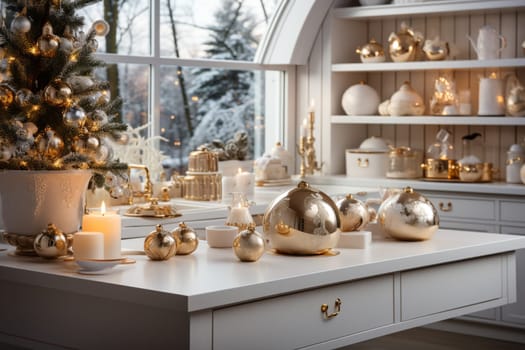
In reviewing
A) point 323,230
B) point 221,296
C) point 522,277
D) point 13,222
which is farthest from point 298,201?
point 522,277

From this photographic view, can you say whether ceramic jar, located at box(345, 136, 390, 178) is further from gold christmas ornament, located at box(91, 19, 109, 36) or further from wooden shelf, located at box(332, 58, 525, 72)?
gold christmas ornament, located at box(91, 19, 109, 36)

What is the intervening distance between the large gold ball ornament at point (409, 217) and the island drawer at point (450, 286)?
0.49 ft

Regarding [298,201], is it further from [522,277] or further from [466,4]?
[466,4]

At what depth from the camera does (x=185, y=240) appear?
260 centimetres

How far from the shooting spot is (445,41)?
5.78 meters

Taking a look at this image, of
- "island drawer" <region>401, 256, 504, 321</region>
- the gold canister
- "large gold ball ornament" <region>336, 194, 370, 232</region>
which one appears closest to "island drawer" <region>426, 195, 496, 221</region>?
the gold canister

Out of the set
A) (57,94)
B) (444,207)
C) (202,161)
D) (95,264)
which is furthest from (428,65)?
(95,264)

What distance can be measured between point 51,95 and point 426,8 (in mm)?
3369

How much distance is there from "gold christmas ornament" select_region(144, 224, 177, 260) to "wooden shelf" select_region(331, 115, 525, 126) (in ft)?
10.5

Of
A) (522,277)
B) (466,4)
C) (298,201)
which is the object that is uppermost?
(466,4)

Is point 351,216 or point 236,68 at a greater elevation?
point 236,68

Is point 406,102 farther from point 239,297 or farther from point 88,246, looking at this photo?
point 239,297

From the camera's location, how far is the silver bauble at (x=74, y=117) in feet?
8.73

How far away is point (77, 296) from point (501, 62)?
3560 mm
